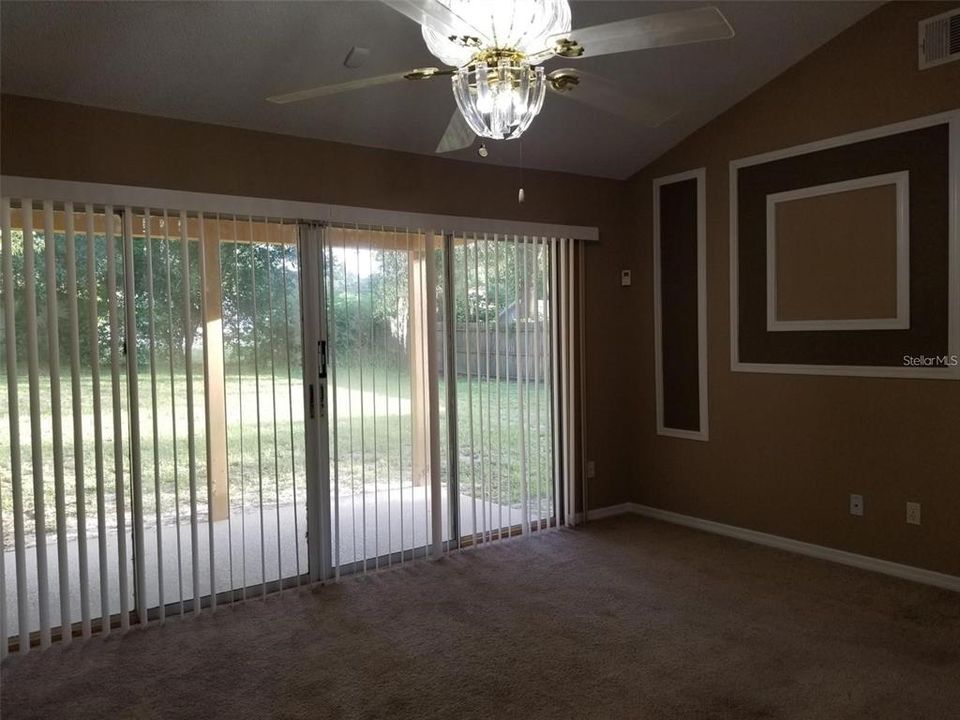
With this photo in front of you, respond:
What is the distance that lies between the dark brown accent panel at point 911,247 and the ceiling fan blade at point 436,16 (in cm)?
281

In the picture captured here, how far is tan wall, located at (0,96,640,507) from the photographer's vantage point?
10.3 ft

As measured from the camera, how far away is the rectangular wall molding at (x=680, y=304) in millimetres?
4617

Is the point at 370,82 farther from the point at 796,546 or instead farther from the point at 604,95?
the point at 796,546

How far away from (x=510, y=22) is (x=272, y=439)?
2.52 m

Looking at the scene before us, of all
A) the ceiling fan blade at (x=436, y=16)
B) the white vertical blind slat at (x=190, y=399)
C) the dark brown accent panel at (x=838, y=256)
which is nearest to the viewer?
the ceiling fan blade at (x=436, y=16)

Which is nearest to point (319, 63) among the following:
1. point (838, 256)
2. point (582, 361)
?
point (582, 361)

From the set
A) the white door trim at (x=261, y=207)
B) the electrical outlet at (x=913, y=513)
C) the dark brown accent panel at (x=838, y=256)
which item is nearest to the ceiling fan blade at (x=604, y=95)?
the white door trim at (x=261, y=207)

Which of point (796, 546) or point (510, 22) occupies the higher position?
point (510, 22)

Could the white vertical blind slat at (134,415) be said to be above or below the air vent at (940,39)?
below

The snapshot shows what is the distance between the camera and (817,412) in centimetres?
406

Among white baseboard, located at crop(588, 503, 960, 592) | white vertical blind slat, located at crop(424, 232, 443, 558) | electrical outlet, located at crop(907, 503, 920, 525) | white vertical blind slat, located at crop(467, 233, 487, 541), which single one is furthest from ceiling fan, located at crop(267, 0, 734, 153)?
white baseboard, located at crop(588, 503, 960, 592)

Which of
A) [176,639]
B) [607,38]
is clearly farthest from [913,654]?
[176,639]

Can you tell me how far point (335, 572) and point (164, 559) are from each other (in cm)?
88

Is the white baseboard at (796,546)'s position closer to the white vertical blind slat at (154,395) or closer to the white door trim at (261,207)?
the white door trim at (261,207)
